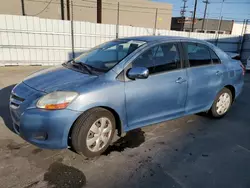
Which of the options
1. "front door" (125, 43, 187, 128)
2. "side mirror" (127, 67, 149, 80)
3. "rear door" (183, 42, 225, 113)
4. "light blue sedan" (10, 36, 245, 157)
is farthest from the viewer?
"rear door" (183, 42, 225, 113)

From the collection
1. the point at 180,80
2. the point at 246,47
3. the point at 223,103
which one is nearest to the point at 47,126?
the point at 180,80

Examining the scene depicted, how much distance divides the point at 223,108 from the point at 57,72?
333 cm

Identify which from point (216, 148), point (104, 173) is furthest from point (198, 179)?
point (104, 173)

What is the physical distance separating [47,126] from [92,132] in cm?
57

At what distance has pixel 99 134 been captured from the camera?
2760mm

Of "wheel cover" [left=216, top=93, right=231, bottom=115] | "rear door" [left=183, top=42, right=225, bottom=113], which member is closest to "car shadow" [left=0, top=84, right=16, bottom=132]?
"rear door" [left=183, top=42, right=225, bottom=113]

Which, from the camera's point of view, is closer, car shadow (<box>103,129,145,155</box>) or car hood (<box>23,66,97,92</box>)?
car hood (<box>23,66,97,92</box>)

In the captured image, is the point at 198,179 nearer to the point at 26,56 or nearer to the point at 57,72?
the point at 57,72

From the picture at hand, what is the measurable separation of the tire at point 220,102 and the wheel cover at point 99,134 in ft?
7.76

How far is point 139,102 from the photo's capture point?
2.95 metres

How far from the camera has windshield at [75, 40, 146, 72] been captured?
3.05m

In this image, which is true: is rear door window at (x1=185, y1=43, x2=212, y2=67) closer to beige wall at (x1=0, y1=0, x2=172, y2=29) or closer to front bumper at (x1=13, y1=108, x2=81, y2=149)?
front bumper at (x1=13, y1=108, x2=81, y2=149)

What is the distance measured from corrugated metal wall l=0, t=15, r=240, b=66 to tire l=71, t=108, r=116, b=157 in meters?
7.51

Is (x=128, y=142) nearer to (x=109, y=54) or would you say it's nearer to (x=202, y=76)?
(x=109, y=54)
